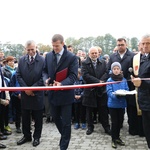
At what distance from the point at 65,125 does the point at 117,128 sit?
1182 mm

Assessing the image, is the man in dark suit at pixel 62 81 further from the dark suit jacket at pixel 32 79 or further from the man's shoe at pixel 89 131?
the man's shoe at pixel 89 131

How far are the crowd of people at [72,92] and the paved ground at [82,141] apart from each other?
145 millimetres

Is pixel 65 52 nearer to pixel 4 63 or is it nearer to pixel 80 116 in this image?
pixel 80 116

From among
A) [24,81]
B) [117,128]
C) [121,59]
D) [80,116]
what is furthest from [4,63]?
[117,128]

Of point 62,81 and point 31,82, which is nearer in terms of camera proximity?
point 62,81

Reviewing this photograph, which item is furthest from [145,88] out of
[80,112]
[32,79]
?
[80,112]

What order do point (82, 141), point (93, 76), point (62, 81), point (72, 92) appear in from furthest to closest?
point (93, 76) → point (82, 141) → point (72, 92) → point (62, 81)

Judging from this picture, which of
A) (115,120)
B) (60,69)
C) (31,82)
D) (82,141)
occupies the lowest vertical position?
(82,141)

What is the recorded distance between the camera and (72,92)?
4566 mm

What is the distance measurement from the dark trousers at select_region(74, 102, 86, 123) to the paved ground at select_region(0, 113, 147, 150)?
0.41 metres

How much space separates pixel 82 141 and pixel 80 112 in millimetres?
1472

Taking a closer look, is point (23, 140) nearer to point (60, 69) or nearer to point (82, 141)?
point (82, 141)

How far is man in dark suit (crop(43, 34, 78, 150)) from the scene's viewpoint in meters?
4.39

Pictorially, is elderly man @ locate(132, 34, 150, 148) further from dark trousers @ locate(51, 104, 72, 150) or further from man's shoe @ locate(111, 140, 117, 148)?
dark trousers @ locate(51, 104, 72, 150)
